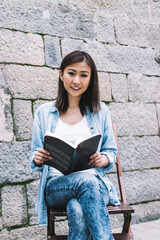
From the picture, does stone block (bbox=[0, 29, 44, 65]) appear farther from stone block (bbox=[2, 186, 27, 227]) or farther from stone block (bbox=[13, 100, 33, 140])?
stone block (bbox=[2, 186, 27, 227])

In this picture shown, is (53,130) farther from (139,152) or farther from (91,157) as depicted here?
(139,152)

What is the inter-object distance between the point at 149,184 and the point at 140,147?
1.38 ft

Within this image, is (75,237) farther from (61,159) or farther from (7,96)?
(7,96)

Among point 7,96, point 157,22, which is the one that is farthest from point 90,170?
point 157,22

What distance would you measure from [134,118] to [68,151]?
1835 mm

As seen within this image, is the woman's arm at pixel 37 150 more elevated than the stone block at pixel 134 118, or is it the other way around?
the stone block at pixel 134 118

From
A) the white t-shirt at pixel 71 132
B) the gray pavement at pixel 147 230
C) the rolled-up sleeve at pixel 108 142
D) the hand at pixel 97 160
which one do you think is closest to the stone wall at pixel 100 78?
the gray pavement at pixel 147 230

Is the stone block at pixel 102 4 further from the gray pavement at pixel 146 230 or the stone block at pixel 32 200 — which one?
the gray pavement at pixel 146 230

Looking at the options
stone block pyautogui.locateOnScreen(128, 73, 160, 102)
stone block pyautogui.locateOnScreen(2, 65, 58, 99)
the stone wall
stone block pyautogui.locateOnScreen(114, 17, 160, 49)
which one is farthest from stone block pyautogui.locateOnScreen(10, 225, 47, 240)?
stone block pyautogui.locateOnScreen(114, 17, 160, 49)

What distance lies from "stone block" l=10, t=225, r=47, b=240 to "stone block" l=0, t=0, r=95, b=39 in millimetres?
1855

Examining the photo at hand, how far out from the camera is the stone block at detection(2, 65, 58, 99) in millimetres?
2727

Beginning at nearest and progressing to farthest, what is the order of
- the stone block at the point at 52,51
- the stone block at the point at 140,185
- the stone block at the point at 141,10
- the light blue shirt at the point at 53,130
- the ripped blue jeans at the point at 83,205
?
1. the ripped blue jeans at the point at 83,205
2. the light blue shirt at the point at 53,130
3. the stone block at the point at 52,51
4. the stone block at the point at 140,185
5. the stone block at the point at 141,10

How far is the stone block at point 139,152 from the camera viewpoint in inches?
124

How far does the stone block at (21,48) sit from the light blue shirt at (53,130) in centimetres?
85
